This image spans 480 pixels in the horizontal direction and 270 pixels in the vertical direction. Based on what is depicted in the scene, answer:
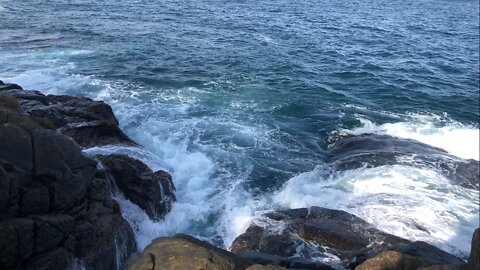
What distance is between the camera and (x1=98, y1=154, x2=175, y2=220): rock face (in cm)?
1409

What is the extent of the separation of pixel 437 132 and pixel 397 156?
508 centimetres

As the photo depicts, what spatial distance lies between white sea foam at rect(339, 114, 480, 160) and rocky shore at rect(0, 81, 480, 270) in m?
9.39

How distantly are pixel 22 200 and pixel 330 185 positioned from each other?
39.4 ft

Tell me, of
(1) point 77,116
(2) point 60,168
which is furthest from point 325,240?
(1) point 77,116

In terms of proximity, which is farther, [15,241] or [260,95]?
[260,95]

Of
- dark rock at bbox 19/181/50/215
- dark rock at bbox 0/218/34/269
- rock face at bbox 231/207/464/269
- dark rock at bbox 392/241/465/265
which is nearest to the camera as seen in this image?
dark rock at bbox 0/218/34/269

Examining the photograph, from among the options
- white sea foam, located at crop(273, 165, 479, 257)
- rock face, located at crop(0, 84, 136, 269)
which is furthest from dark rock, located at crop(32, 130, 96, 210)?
white sea foam, located at crop(273, 165, 479, 257)

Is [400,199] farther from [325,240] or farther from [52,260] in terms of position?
[52,260]

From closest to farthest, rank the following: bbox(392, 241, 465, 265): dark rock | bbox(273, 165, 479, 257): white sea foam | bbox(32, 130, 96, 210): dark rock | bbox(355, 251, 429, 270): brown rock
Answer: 1. bbox(355, 251, 429, 270): brown rock
2. bbox(32, 130, 96, 210): dark rock
3. bbox(392, 241, 465, 265): dark rock
4. bbox(273, 165, 479, 257): white sea foam

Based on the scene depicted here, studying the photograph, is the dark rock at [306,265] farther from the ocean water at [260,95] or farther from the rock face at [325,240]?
the ocean water at [260,95]

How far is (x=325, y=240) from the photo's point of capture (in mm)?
13586

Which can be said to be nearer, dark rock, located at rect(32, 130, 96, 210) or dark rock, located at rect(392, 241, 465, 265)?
dark rock, located at rect(32, 130, 96, 210)

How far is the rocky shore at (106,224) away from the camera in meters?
9.06

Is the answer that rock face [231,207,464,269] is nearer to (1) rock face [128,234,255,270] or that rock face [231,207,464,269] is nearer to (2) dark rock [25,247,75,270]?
(1) rock face [128,234,255,270]
